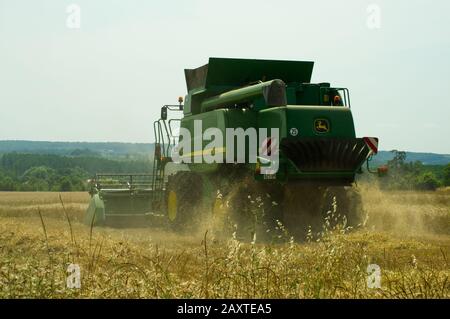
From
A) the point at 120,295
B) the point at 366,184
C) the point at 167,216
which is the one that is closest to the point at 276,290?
the point at 120,295

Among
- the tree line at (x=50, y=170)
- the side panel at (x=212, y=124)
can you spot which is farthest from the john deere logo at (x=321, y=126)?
the tree line at (x=50, y=170)

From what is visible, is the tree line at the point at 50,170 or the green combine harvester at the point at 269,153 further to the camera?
the tree line at the point at 50,170

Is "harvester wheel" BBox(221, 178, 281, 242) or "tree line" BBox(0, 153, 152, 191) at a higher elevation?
"harvester wheel" BBox(221, 178, 281, 242)

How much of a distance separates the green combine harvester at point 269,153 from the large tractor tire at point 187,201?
0.07ft

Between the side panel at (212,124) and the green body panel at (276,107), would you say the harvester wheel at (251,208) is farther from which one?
the side panel at (212,124)

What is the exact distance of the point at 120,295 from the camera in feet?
17.7

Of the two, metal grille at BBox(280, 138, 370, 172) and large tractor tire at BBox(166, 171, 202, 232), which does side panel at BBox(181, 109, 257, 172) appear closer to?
large tractor tire at BBox(166, 171, 202, 232)

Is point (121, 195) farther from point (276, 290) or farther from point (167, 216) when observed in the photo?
point (276, 290)

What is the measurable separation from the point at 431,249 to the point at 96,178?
9.05 metres

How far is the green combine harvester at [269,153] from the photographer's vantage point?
12688 millimetres

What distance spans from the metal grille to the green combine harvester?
0.02m

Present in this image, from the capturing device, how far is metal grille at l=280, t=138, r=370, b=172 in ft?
41.2

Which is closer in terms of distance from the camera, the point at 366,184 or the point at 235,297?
the point at 235,297

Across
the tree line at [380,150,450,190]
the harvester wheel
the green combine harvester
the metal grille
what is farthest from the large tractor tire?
the tree line at [380,150,450,190]
